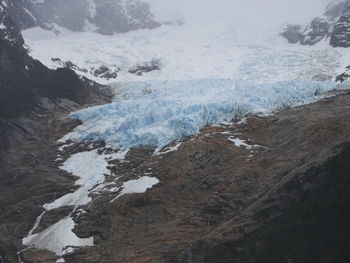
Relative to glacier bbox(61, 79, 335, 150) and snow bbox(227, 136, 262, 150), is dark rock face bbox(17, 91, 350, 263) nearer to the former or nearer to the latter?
snow bbox(227, 136, 262, 150)

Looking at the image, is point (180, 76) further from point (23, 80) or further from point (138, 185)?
point (138, 185)

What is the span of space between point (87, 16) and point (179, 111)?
54084 millimetres

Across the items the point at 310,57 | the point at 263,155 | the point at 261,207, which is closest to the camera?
the point at 261,207

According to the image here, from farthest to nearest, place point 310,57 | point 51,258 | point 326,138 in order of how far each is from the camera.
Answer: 1. point 310,57
2. point 326,138
3. point 51,258

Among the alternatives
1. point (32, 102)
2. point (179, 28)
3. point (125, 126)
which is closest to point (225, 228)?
point (125, 126)

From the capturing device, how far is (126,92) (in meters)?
70.1

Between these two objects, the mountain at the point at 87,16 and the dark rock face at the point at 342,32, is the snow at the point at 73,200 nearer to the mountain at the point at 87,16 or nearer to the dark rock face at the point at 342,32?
the dark rock face at the point at 342,32

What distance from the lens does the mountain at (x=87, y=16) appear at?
98.1 m

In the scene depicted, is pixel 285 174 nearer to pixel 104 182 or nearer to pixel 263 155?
pixel 263 155

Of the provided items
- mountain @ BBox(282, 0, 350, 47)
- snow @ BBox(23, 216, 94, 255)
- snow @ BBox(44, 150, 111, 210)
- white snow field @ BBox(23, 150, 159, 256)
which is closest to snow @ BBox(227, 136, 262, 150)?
white snow field @ BBox(23, 150, 159, 256)

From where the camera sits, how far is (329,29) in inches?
3465

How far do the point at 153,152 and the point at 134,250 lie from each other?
49.3 ft

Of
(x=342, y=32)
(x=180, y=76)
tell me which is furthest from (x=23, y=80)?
(x=342, y=32)

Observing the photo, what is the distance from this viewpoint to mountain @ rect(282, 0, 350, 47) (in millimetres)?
82125
